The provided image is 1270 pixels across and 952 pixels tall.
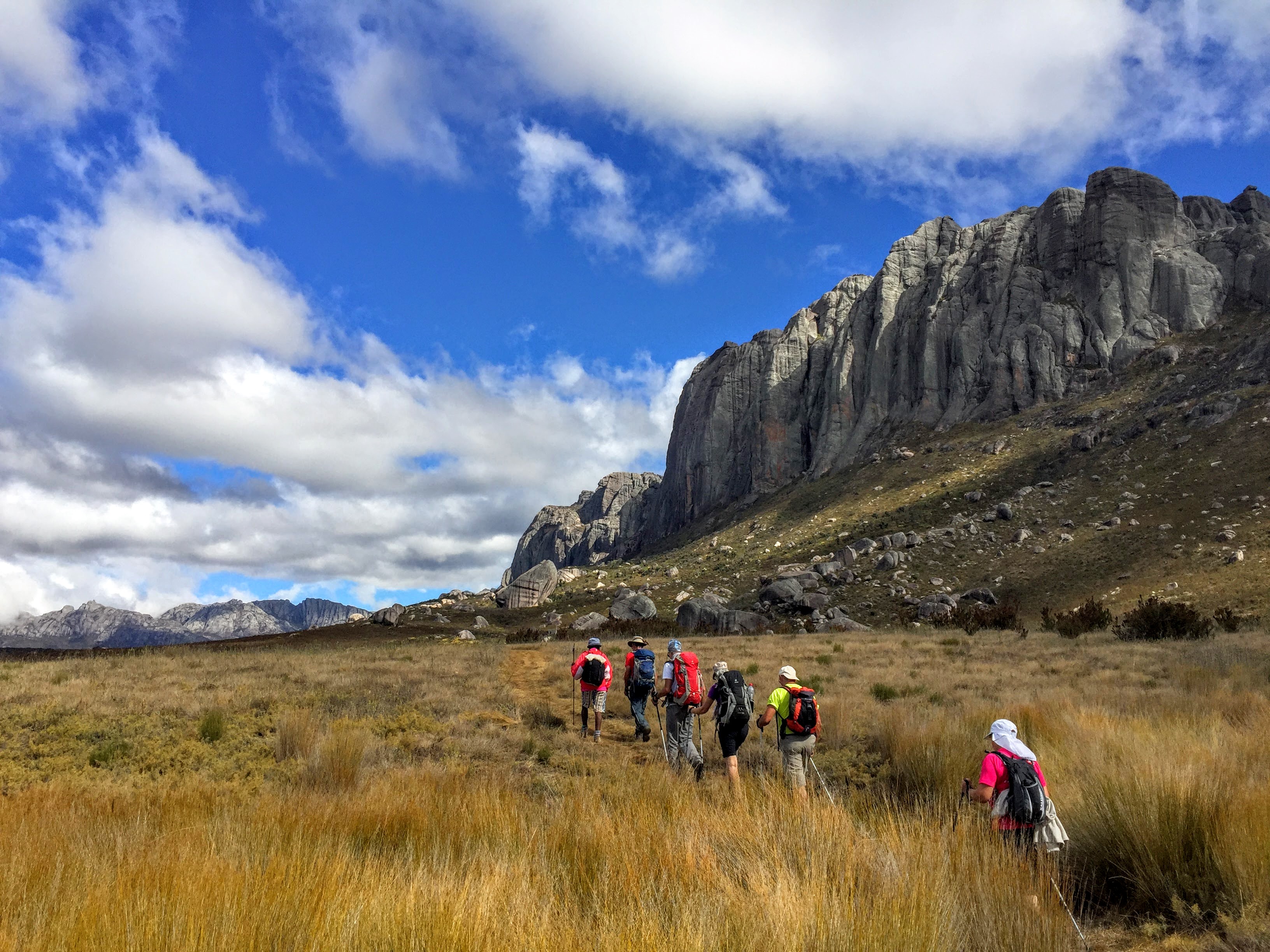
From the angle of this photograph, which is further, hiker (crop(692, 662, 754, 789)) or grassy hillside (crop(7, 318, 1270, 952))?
hiker (crop(692, 662, 754, 789))

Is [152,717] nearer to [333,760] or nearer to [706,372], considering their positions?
[333,760]

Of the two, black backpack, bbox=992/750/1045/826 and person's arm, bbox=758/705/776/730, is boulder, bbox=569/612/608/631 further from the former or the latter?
black backpack, bbox=992/750/1045/826

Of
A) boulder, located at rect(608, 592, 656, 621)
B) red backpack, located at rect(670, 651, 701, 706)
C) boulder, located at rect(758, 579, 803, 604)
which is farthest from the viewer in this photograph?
boulder, located at rect(608, 592, 656, 621)

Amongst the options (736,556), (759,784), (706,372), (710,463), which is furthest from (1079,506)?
(706,372)

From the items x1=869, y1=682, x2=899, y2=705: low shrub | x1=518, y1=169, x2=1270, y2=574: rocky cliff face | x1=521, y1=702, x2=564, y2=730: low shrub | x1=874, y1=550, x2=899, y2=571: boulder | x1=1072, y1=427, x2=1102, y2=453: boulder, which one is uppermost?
x1=518, y1=169, x2=1270, y2=574: rocky cliff face

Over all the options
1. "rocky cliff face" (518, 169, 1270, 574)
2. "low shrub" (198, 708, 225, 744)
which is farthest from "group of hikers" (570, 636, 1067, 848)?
"rocky cliff face" (518, 169, 1270, 574)

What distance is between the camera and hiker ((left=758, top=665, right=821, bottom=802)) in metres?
7.80

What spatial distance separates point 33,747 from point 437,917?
1118 cm

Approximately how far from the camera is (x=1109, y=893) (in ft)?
17.1

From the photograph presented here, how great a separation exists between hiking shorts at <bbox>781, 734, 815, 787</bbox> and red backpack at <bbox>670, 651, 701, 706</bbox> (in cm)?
194

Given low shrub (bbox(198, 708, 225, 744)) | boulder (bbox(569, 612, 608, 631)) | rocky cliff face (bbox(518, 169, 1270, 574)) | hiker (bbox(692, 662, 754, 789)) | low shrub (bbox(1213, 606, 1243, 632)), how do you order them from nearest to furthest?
hiker (bbox(692, 662, 754, 789)) < low shrub (bbox(198, 708, 225, 744)) < low shrub (bbox(1213, 606, 1243, 632)) < boulder (bbox(569, 612, 608, 631)) < rocky cliff face (bbox(518, 169, 1270, 574))

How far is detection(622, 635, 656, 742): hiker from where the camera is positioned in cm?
1238

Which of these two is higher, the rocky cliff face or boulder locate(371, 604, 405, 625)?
the rocky cliff face

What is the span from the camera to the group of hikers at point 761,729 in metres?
4.92
